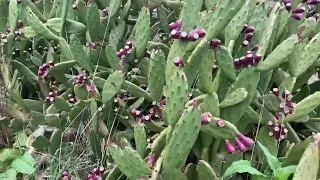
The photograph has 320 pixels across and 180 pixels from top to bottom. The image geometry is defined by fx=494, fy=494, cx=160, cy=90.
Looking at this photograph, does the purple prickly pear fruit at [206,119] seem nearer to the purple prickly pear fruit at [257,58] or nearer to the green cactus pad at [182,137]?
the green cactus pad at [182,137]

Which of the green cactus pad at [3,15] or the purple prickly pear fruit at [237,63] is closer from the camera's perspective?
the purple prickly pear fruit at [237,63]

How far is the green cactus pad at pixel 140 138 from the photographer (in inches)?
85.8

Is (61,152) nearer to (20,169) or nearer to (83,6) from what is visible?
(20,169)

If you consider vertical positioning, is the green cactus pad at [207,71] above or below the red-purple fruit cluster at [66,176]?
above

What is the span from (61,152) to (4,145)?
37cm

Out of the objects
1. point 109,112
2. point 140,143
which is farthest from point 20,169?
point 140,143

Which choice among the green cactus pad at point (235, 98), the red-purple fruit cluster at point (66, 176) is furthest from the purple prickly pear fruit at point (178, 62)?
the red-purple fruit cluster at point (66, 176)

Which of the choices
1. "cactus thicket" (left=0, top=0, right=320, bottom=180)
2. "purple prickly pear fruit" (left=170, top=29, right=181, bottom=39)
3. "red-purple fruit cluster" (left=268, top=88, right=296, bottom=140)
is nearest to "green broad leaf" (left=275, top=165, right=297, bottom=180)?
"cactus thicket" (left=0, top=0, right=320, bottom=180)

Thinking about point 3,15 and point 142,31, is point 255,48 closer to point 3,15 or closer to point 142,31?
point 142,31

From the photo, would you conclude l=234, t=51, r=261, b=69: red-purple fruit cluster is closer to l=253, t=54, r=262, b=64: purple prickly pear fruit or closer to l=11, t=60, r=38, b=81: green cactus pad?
l=253, t=54, r=262, b=64: purple prickly pear fruit

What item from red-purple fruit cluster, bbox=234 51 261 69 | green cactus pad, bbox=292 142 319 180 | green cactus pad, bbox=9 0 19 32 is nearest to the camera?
green cactus pad, bbox=292 142 319 180

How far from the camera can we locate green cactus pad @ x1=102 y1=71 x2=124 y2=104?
2.37 meters

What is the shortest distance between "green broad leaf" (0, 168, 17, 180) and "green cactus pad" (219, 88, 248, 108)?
109 centimetres

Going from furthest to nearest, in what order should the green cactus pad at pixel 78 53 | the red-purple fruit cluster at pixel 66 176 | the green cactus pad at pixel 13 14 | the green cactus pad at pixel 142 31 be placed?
the green cactus pad at pixel 13 14
the green cactus pad at pixel 78 53
the green cactus pad at pixel 142 31
the red-purple fruit cluster at pixel 66 176
